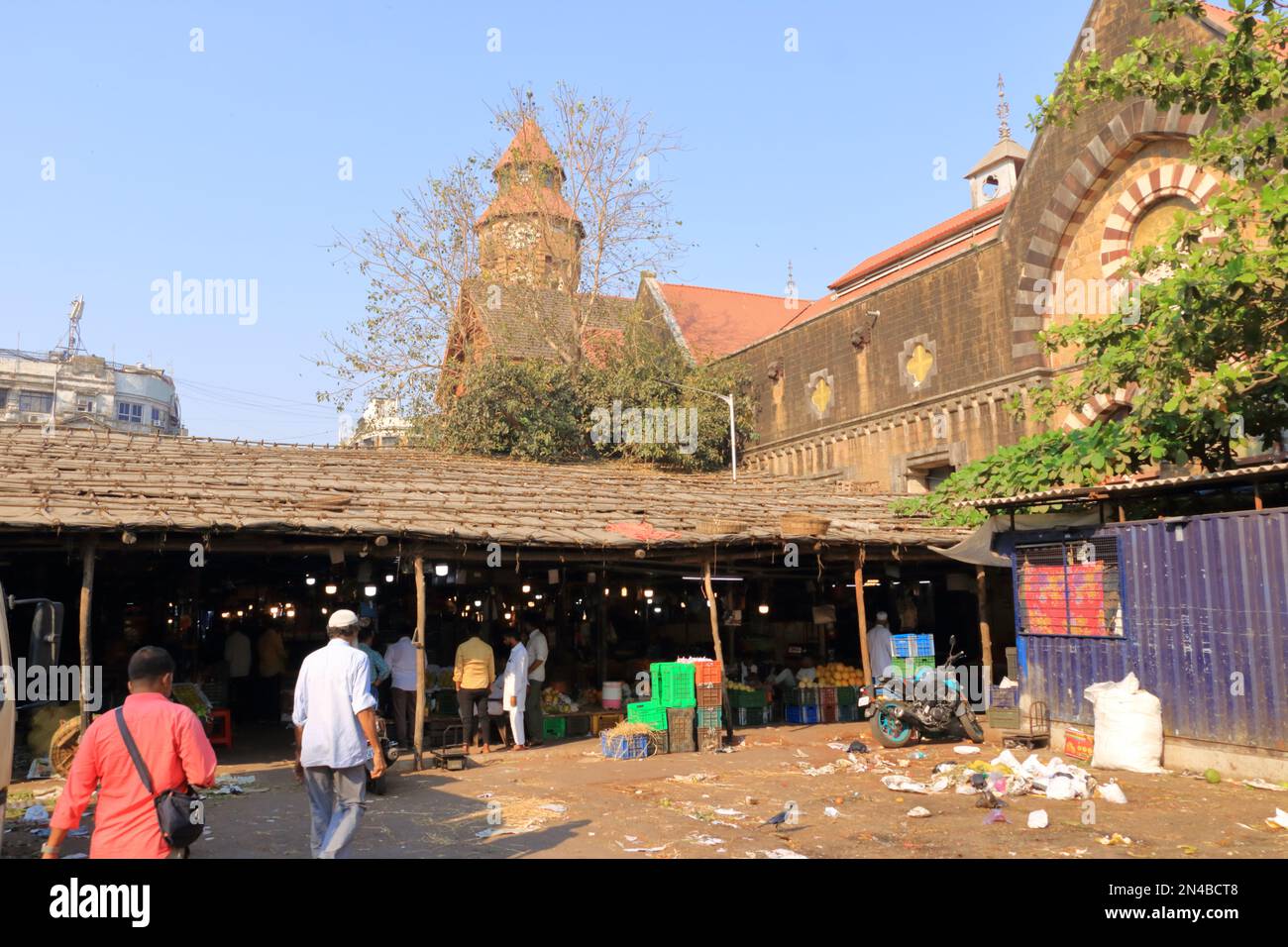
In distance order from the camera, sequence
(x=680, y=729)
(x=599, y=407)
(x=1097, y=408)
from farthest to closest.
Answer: (x=599, y=407) < (x=1097, y=408) < (x=680, y=729)

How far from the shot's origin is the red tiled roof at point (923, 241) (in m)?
27.9

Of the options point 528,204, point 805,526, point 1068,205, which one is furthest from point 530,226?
point 805,526

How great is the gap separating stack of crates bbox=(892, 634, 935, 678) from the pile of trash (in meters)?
4.31

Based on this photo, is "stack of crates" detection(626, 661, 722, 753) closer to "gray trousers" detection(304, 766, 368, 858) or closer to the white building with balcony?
"gray trousers" detection(304, 766, 368, 858)

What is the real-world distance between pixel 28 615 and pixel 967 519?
16.3 meters

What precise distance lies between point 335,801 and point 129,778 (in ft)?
6.59

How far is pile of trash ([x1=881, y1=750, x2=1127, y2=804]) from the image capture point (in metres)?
9.70

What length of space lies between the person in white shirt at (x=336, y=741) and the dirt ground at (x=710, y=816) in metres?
1.73

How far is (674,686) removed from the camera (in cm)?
1398

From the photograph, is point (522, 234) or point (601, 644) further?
point (522, 234)

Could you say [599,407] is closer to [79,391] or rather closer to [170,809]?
[170,809]

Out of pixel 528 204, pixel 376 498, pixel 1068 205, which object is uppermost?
pixel 528 204

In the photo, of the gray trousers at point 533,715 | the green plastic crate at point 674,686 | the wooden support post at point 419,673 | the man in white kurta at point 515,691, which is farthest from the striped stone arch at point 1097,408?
the wooden support post at point 419,673
